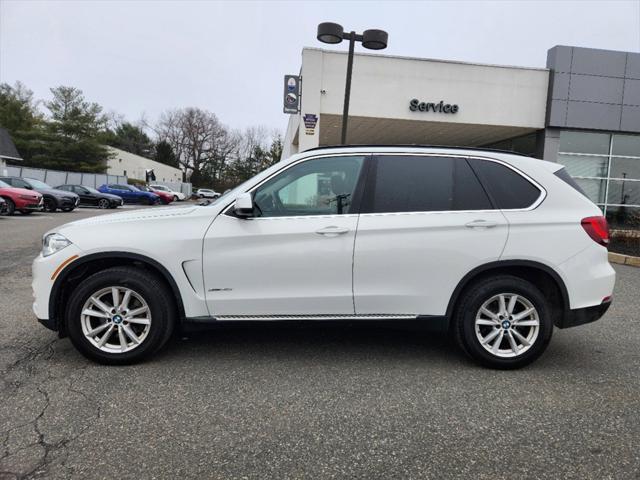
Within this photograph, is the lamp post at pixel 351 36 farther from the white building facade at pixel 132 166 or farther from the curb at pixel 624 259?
the white building facade at pixel 132 166

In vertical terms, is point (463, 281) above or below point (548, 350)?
above

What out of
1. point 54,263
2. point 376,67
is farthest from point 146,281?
point 376,67

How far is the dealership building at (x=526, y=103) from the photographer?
54.6 ft

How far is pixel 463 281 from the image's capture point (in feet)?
11.5

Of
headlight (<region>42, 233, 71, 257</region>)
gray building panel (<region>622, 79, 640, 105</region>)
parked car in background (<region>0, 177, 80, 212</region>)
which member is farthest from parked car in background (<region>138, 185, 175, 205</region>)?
headlight (<region>42, 233, 71, 257</region>)

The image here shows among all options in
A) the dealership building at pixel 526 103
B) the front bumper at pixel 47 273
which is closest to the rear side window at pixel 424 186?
the front bumper at pixel 47 273

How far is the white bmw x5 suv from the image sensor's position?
3412mm

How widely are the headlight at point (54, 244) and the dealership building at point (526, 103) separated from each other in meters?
13.3

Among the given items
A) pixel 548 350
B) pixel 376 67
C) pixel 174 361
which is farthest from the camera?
pixel 376 67

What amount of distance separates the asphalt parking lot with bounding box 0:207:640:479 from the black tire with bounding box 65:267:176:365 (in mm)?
124

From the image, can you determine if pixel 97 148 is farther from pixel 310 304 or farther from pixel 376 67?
pixel 310 304

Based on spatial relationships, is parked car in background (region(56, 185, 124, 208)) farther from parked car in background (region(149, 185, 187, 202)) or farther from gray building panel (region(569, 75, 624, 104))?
gray building panel (region(569, 75, 624, 104))

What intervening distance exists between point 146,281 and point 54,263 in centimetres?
70

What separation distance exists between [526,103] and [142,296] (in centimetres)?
1802
